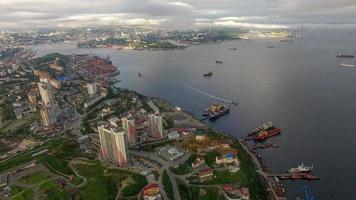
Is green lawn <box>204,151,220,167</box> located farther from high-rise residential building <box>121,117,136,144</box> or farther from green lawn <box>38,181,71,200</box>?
green lawn <box>38,181,71,200</box>

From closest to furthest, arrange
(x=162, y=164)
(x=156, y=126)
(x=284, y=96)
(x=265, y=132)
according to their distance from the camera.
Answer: (x=162, y=164) → (x=156, y=126) → (x=265, y=132) → (x=284, y=96)

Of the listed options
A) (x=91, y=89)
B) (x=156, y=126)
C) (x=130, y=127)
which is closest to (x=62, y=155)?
(x=130, y=127)

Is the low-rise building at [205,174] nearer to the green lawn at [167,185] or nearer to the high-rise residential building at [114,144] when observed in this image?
the green lawn at [167,185]

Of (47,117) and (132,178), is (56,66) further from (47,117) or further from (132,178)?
(132,178)

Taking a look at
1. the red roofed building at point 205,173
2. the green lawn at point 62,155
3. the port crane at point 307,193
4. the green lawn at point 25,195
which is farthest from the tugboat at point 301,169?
the green lawn at point 25,195

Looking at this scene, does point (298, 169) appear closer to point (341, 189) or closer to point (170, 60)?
point (341, 189)

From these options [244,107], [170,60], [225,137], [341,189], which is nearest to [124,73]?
[170,60]
